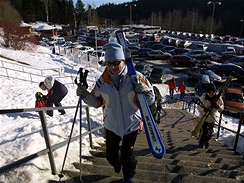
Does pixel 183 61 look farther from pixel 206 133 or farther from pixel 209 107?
pixel 209 107

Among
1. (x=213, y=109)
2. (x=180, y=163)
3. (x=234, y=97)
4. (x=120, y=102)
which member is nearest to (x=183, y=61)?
(x=234, y=97)

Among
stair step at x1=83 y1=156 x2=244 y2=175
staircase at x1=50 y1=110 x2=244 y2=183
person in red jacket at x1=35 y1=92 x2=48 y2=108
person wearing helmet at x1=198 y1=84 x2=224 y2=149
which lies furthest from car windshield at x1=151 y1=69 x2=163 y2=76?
stair step at x1=83 y1=156 x2=244 y2=175

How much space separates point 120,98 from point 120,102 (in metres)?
0.05

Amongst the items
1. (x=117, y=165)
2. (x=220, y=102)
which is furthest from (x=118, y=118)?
(x=220, y=102)

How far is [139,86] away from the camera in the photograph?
2812mm

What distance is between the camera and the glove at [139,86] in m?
2.82

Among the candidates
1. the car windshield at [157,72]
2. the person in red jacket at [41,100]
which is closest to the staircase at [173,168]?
the person in red jacket at [41,100]

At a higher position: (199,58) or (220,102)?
(220,102)

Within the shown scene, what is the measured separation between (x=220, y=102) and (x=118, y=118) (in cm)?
320

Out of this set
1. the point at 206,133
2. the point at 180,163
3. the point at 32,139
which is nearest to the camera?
the point at 32,139

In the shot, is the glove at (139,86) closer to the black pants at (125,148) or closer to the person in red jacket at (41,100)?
→ the black pants at (125,148)

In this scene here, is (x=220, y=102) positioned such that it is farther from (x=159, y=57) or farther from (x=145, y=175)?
(x=159, y=57)

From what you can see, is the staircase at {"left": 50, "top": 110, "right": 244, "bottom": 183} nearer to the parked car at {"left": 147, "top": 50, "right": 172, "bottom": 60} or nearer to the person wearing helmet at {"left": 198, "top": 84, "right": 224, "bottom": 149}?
the person wearing helmet at {"left": 198, "top": 84, "right": 224, "bottom": 149}

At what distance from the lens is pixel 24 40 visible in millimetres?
24656
